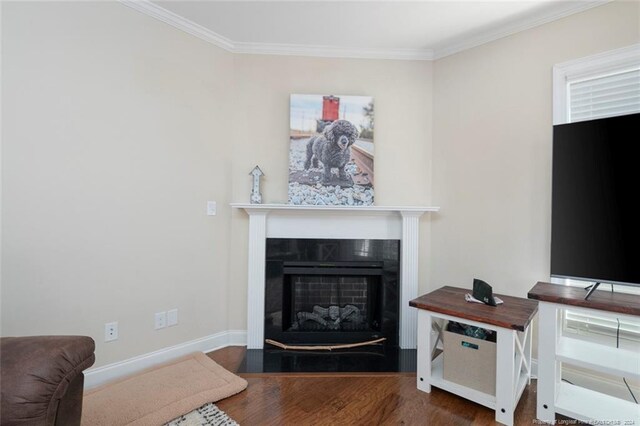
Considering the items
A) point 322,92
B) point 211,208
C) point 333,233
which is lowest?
point 333,233

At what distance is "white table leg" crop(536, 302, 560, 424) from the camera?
1.65m

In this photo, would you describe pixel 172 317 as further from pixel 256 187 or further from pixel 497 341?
pixel 497 341

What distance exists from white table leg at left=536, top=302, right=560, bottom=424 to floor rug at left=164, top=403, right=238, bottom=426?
67.5 inches

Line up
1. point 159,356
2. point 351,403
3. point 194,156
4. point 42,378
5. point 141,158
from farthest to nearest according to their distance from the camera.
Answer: point 194,156 < point 159,356 < point 141,158 < point 351,403 < point 42,378

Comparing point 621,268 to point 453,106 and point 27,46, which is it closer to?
point 453,106

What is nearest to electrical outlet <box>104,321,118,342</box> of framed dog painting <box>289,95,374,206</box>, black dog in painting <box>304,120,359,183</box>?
framed dog painting <box>289,95,374,206</box>

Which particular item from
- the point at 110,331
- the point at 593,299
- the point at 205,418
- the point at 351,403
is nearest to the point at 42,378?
the point at 205,418

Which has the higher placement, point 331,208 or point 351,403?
point 331,208

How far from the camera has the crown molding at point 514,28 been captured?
198 centimetres

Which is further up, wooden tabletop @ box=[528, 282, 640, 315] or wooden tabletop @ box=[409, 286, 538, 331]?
wooden tabletop @ box=[528, 282, 640, 315]

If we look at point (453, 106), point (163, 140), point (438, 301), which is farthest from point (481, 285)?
point (163, 140)

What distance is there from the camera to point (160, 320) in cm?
227

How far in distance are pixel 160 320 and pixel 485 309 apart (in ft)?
7.53

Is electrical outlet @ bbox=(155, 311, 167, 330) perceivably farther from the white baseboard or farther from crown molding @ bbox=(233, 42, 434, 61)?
crown molding @ bbox=(233, 42, 434, 61)
